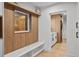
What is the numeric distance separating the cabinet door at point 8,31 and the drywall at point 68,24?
2225 millimetres

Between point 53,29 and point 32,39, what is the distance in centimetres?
452

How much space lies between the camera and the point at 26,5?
4855 millimetres

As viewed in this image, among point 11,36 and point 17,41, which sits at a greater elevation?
point 11,36

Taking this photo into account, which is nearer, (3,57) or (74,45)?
(3,57)

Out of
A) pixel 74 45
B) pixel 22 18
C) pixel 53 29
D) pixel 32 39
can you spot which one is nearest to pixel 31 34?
pixel 32 39

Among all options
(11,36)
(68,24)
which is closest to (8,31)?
(11,36)

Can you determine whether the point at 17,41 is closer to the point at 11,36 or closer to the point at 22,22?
the point at 11,36

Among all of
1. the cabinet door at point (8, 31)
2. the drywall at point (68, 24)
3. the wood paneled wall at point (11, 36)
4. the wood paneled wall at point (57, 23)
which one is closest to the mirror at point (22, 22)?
the wood paneled wall at point (11, 36)

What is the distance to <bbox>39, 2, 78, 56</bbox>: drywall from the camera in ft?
16.9

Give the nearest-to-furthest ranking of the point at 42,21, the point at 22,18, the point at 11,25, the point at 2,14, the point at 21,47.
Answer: the point at 2,14, the point at 11,25, the point at 21,47, the point at 22,18, the point at 42,21

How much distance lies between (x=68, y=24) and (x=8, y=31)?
2.38 m

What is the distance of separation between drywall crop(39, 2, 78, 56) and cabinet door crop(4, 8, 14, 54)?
223cm

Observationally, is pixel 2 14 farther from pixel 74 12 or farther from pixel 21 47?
pixel 74 12

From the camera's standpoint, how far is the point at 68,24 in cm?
525
